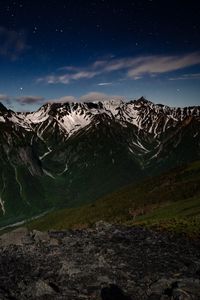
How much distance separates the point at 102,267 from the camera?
167 ft

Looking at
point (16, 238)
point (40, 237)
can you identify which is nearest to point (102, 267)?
point (40, 237)

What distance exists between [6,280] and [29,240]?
28989 millimetres

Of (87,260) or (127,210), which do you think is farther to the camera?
(127,210)

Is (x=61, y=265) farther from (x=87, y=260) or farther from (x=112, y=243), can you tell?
(x=112, y=243)

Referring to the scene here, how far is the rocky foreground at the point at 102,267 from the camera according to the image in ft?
129

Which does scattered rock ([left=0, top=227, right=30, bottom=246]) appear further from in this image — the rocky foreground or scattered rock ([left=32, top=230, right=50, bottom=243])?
scattered rock ([left=32, top=230, right=50, bottom=243])

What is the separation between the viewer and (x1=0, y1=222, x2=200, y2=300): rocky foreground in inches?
1550

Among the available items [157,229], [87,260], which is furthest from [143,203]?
[87,260]

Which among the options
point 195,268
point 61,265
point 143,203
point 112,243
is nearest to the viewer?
point 195,268

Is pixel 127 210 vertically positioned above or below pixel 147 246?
below

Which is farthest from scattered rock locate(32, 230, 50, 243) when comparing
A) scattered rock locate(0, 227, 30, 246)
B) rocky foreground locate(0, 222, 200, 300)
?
scattered rock locate(0, 227, 30, 246)

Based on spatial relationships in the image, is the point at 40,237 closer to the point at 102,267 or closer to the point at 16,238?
the point at 16,238

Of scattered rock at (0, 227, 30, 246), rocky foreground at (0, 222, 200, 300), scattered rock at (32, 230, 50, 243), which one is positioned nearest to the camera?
rocky foreground at (0, 222, 200, 300)

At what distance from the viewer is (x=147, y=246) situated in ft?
207
